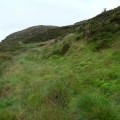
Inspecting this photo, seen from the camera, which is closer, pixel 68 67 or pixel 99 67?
pixel 99 67

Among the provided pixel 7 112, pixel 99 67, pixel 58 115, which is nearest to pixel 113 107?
pixel 58 115

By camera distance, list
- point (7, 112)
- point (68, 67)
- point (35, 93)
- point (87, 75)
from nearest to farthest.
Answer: point (7, 112), point (35, 93), point (87, 75), point (68, 67)

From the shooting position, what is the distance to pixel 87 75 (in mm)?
15492

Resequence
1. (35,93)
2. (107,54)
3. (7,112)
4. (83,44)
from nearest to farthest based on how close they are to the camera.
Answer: (7,112) → (35,93) → (107,54) → (83,44)

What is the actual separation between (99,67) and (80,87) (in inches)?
135

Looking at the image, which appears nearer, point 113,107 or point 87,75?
point 113,107

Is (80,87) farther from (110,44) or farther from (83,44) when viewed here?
(83,44)

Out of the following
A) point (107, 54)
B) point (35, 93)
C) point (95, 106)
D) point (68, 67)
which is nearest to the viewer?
point (95, 106)

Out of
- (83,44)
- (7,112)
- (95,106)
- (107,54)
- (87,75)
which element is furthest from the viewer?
(83,44)

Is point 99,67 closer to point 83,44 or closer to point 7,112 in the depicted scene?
point 7,112

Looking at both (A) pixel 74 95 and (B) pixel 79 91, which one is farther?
(B) pixel 79 91

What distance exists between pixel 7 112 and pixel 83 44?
13.1 meters

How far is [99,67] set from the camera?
16.5 m

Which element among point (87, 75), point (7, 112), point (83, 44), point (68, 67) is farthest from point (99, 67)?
point (83, 44)
